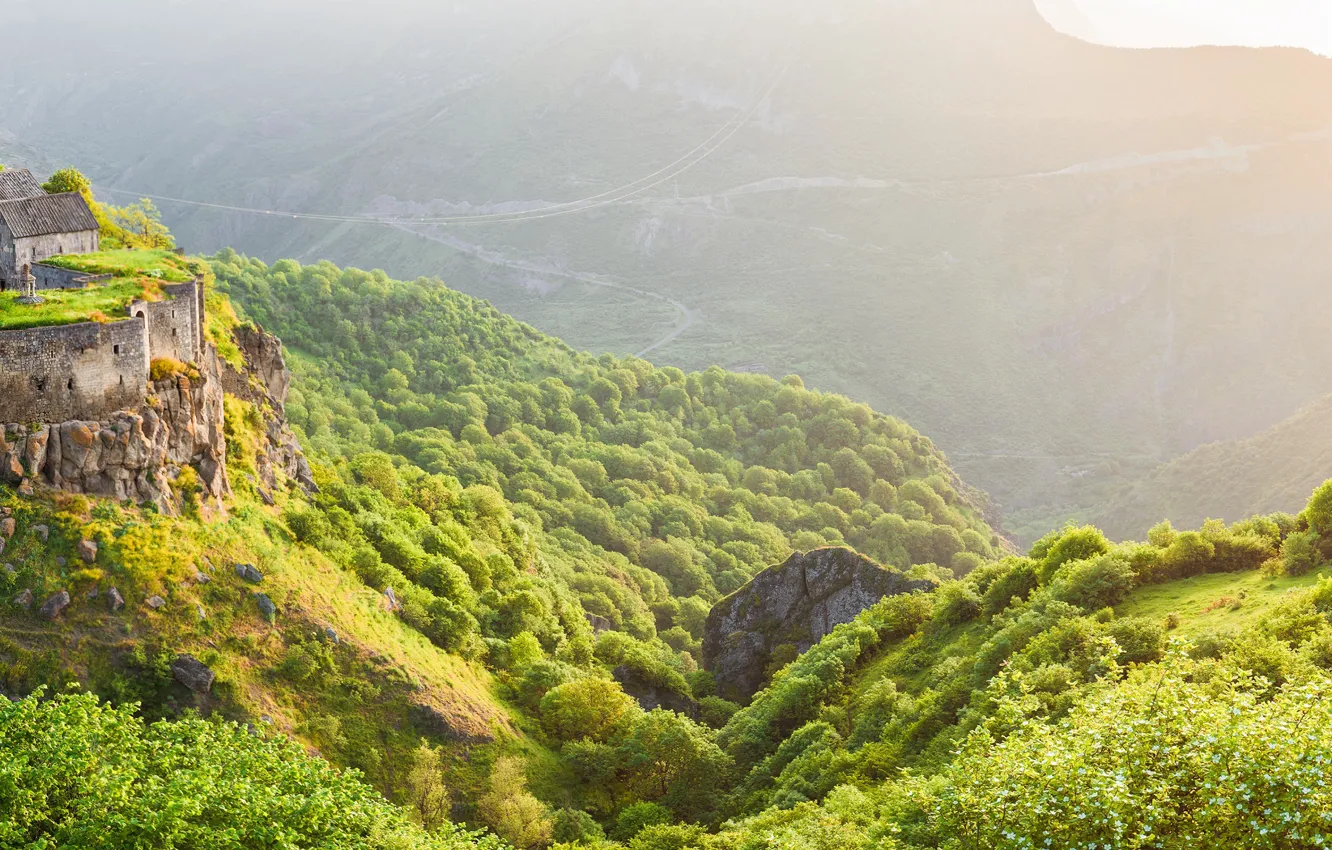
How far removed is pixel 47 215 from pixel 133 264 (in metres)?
7.02

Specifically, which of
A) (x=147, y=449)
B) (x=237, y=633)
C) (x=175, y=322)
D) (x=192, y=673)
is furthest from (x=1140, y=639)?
(x=175, y=322)

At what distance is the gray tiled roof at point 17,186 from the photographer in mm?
55094

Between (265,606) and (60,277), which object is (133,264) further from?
(265,606)

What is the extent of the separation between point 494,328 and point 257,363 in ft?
251

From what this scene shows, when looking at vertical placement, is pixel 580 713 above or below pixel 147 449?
below

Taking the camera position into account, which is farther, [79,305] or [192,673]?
[79,305]

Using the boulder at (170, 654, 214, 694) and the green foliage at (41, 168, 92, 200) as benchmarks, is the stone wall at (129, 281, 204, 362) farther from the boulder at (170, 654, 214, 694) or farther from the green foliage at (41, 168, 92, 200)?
the green foliage at (41, 168, 92, 200)

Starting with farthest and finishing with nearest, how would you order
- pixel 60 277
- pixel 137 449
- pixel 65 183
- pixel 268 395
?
1. pixel 65 183
2. pixel 268 395
3. pixel 60 277
4. pixel 137 449

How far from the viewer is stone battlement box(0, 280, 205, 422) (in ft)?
136

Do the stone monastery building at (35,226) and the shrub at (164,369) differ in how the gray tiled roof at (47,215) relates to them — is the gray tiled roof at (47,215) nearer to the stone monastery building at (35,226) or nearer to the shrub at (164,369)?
the stone monastery building at (35,226)

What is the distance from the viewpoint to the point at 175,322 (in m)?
47.1

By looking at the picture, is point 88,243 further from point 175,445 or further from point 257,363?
point 175,445

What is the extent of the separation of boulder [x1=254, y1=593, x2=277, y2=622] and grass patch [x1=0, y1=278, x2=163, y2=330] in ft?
37.3

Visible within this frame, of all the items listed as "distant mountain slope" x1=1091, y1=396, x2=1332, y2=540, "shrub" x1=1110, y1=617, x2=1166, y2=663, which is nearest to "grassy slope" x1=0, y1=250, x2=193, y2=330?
"shrub" x1=1110, y1=617, x2=1166, y2=663
